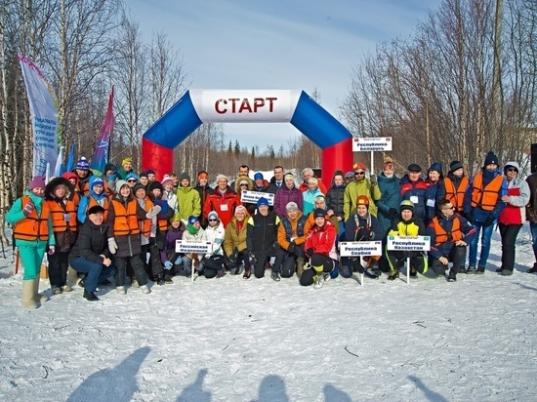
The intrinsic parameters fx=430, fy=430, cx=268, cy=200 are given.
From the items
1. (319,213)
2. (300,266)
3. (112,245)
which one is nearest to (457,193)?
(319,213)

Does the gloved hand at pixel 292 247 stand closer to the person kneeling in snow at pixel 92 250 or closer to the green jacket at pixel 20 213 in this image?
the person kneeling in snow at pixel 92 250

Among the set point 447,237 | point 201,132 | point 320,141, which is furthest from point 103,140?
point 201,132

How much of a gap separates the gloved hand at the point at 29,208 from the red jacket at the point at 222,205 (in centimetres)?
305

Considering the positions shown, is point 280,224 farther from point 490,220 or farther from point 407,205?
point 490,220

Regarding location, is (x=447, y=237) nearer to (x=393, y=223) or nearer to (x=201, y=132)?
(x=393, y=223)

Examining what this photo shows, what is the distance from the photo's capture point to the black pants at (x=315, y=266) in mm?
6695

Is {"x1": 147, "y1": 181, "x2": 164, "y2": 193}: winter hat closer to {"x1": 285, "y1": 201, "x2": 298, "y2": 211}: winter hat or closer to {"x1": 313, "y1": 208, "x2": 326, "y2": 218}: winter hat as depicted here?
{"x1": 285, "y1": 201, "x2": 298, "y2": 211}: winter hat

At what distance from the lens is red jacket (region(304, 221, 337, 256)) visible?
6.82m

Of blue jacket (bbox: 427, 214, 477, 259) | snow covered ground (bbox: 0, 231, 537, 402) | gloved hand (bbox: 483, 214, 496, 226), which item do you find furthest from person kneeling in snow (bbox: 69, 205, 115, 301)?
gloved hand (bbox: 483, 214, 496, 226)

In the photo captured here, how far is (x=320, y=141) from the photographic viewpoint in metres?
9.70

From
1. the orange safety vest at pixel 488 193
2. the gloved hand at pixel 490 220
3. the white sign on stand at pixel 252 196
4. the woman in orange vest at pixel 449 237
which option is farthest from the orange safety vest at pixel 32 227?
the gloved hand at pixel 490 220

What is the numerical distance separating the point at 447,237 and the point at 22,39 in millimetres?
9724

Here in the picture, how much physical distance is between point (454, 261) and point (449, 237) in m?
0.40

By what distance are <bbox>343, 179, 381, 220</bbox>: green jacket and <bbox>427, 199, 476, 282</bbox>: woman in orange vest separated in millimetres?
1042
